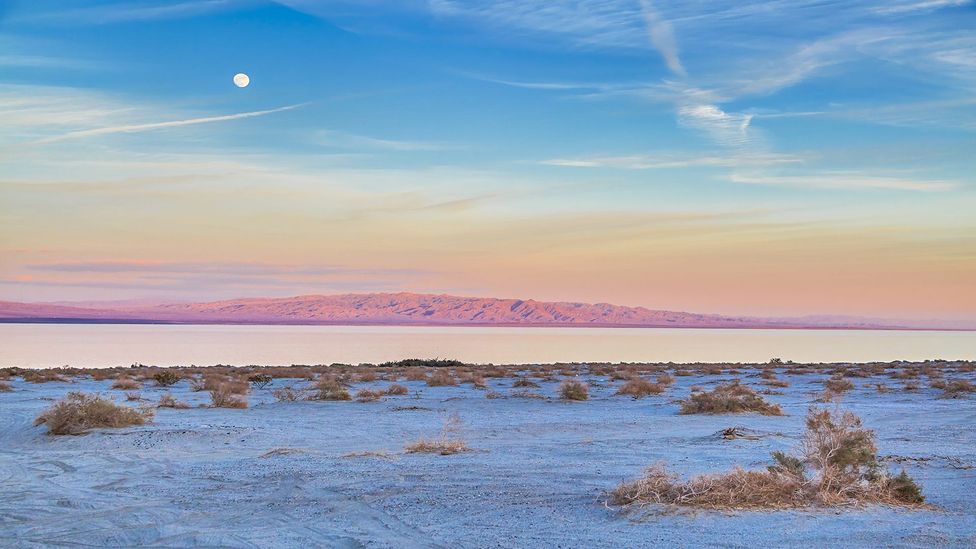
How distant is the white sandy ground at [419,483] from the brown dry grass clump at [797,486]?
25 cm

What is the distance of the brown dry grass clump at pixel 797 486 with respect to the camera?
8.94m

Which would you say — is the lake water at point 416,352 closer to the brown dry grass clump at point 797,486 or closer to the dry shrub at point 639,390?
the dry shrub at point 639,390

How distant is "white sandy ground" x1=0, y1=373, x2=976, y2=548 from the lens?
8.18m

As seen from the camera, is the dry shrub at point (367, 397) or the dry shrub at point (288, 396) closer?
the dry shrub at point (288, 396)

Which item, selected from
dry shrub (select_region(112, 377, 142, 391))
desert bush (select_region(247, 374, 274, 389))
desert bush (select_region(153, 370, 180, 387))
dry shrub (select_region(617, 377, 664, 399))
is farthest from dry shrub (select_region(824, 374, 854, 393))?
desert bush (select_region(153, 370, 180, 387))

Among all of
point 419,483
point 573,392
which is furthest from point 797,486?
point 573,392

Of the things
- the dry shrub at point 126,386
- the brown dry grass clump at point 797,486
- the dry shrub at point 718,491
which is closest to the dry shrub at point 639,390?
the dry shrub at point 126,386

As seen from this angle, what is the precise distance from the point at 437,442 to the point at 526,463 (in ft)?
6.22

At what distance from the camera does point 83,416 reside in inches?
638

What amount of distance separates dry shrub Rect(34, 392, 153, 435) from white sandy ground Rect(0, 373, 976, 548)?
349 millimetres

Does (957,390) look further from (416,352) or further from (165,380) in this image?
(416,352)

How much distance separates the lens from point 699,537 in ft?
25.9

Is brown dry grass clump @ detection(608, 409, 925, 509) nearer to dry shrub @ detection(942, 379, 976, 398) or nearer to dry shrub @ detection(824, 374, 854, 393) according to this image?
dry shrub @ detection(942, 379, 976, 398)

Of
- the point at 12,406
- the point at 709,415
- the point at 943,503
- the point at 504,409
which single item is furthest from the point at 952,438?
the point at 12,406
